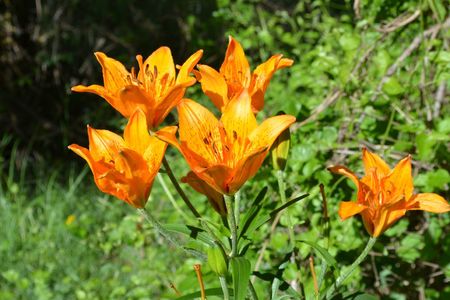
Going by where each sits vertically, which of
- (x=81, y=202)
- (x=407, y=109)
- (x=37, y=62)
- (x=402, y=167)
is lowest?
(x=81, y=202)

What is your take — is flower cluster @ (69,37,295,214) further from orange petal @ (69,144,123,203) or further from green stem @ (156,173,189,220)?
green stem @ (156,173,189,220)

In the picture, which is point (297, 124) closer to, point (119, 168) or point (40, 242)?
point (119, 168)

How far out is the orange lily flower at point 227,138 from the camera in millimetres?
1003

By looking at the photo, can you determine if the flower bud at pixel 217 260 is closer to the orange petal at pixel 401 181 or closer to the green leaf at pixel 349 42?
the orange petal at pixel 401 181

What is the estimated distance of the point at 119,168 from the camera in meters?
1.05

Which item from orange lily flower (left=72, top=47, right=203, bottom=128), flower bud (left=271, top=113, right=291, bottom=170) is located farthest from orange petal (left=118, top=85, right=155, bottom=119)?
flower bud (left=271, top=113, right=291, bottom=170)

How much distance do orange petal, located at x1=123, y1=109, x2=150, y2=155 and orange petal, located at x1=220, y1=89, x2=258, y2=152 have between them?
0.40ft

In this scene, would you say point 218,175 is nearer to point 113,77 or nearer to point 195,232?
point 195,232

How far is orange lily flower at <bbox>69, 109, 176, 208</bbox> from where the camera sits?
103 centimetres

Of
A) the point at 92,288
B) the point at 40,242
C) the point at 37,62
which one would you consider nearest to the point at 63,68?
the point at 37,62

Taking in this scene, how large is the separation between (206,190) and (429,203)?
1.14ft

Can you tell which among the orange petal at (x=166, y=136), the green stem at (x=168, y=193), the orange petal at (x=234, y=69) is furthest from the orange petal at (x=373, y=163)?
the green stem at (x=168, y=193)

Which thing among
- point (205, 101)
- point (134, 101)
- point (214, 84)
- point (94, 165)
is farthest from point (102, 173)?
point (205, 101)

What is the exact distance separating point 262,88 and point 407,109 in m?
0.93
